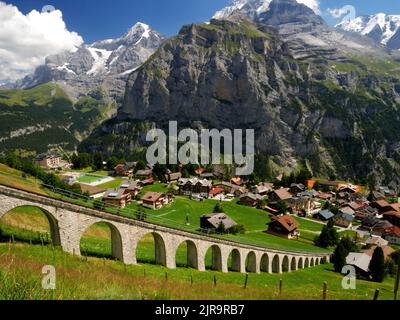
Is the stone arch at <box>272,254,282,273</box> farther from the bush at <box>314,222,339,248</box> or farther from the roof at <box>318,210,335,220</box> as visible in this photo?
the roof at <box>318,210,335,220</box>

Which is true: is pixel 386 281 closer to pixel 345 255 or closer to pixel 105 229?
pixel 345 255

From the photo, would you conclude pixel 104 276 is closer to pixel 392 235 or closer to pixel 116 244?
pixel 116 244

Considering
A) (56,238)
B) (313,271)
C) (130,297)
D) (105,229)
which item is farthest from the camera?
(313,271)

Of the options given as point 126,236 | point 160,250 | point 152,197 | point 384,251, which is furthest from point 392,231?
point 126,236

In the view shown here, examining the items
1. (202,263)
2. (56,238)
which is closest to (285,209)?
(202,263)

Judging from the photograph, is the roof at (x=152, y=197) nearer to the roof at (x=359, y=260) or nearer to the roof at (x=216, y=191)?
the roof at (x=216, y=191)

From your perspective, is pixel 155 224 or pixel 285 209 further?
pixel 285 209

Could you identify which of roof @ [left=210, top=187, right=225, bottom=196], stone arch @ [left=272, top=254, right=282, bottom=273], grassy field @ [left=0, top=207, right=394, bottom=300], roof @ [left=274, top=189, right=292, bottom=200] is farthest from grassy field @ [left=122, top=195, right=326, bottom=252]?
stone arch @ [left=272, top=254, right=282, bottom=273]
